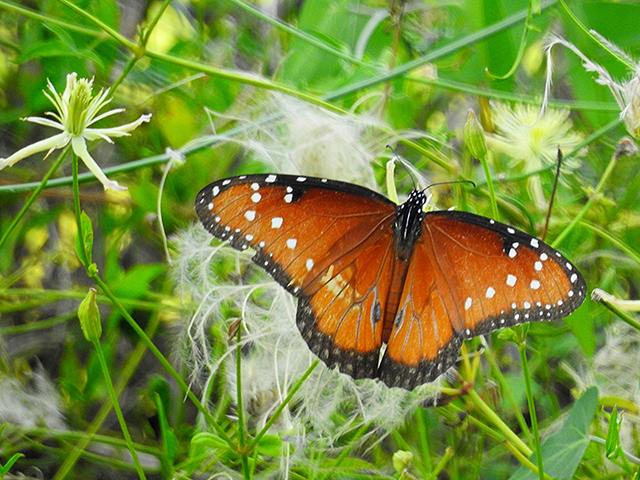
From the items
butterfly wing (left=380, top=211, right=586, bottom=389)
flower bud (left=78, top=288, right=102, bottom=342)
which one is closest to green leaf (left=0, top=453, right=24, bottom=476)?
flower bud (left=78, top=288, right=102, bottom=342)

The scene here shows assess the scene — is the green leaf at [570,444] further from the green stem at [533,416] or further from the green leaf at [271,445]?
the green leaf at [271,445]

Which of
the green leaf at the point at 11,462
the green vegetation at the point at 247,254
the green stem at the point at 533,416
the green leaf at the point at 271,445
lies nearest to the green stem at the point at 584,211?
the green vegetation at the point at 247,254

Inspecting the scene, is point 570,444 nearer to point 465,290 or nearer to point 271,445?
point 465,290

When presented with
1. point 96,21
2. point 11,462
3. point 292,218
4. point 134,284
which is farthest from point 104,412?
point 96,21

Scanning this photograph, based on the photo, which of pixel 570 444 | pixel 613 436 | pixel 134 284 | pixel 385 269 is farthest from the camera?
pixel 134 284

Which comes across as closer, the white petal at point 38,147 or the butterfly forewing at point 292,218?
the white petal at point 38,147

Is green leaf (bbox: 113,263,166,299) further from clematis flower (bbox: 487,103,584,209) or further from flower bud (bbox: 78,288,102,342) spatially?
clematis flower (bbox: 487,103,584,209)
